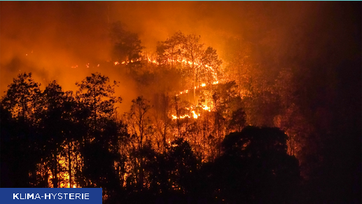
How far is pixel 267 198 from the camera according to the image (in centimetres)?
1368

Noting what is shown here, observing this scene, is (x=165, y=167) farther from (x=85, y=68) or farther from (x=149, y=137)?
(x=85, y=68)

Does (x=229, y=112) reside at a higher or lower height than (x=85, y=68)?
lower

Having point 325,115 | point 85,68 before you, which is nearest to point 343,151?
point 325,115

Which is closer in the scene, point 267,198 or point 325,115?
point 267,198

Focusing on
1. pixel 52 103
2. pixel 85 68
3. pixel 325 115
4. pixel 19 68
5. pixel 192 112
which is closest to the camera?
pixel 52 103

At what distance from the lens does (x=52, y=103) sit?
53.7 ft

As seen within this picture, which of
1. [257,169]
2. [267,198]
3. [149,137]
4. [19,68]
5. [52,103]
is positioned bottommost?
[267,198]

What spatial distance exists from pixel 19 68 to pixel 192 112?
53.2ft

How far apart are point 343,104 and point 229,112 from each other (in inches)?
351

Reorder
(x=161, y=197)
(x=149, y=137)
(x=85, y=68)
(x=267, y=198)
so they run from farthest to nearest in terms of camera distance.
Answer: (x=85, y=68) < (x=149, y=137) < (x=161, y=197) < (x=267, y=198)

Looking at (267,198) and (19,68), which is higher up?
(19,68)

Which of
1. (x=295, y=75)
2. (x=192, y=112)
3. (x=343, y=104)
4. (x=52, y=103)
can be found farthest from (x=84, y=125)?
(x=343, y=104)

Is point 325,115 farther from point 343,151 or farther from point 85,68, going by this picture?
point 85,68

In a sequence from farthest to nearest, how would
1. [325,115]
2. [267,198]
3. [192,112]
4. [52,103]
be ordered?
[192,112], [325,115], [52,103], [267,198]
